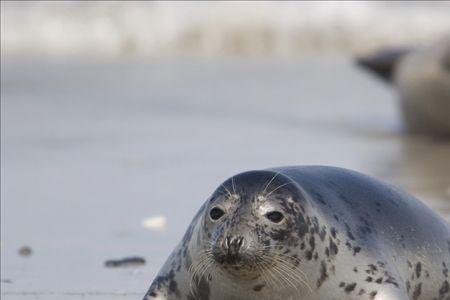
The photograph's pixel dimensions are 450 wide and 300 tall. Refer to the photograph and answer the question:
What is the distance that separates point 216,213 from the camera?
3850 mm

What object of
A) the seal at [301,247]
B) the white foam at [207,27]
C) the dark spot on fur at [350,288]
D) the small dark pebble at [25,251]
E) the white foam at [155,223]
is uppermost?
the seal at [301,247]

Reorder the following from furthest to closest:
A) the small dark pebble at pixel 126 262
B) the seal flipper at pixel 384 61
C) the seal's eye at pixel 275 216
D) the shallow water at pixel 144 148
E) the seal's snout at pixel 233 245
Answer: the seal flipper at pixel 384 61
the shallow water at pixel 144 148
the small dark pebble at pixel 126 262
the seal's eye at pixel 275 216
the seal's snout at pixel 233 245

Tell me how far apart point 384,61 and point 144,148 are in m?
2.81

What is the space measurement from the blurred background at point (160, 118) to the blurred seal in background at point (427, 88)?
0.65 feet

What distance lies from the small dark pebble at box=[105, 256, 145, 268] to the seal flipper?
6.05 meters

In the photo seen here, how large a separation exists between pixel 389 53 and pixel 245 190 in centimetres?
741

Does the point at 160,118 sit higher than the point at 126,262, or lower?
lower

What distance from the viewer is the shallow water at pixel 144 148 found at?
5.47 metres

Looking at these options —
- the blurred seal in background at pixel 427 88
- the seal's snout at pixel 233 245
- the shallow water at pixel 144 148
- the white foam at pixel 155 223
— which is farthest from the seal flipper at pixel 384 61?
the seal's snout at pixel 233 245

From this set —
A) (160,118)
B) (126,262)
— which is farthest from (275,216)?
(160,118)

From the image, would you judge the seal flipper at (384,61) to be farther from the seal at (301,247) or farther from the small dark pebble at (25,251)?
the seal at (301,247)

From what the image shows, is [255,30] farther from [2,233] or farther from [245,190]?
[245,190]

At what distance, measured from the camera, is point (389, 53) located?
36.5ft

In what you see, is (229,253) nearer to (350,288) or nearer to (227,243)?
(227,243)
